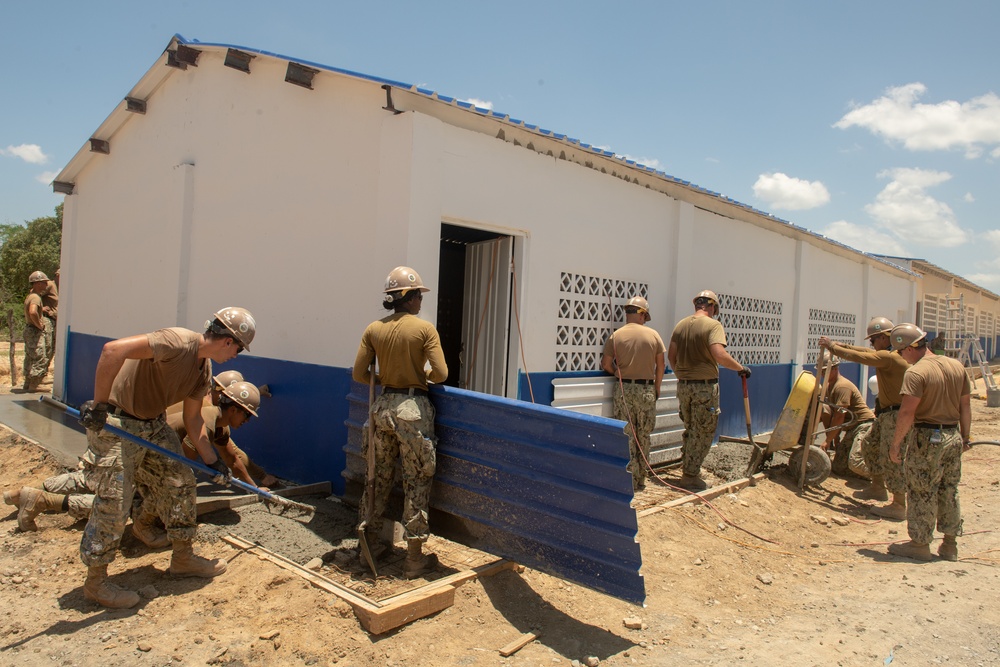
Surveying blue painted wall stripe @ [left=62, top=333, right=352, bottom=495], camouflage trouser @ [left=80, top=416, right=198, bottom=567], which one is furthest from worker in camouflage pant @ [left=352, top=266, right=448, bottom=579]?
blue painted wall stripe @ [left=62, top=333, right=352, bottom=495]

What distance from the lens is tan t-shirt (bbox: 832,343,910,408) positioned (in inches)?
264

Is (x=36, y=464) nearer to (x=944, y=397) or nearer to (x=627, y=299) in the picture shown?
(x=627, y=299)

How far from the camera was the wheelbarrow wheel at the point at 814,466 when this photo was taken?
737 cm

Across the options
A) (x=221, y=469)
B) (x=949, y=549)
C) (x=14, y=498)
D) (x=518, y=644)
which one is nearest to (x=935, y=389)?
(x=949, y=549)

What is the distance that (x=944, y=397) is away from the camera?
5.34 meters

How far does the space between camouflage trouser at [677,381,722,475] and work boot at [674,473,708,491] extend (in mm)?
45

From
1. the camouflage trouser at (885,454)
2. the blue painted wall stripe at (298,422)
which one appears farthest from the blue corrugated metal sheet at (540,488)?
the camouflage trouser at (885,454)

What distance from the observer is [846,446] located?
8.02 meters

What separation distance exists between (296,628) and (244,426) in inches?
140

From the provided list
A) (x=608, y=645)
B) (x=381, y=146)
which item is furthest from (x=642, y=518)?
(x=381, y=146)

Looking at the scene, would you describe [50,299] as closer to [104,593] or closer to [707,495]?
[104,593]

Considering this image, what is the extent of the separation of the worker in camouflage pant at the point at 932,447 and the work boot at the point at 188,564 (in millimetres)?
5141

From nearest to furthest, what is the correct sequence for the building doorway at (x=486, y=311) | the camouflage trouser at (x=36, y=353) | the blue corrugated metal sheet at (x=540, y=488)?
the blue corrugated metal sheet at (x=540, y=488)
the building doorway at (x=486, y=311)
the camouflage trouser at (x=36, y=353)

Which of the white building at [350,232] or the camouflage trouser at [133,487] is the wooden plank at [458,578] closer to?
the camouflage trouser at [133,487]
